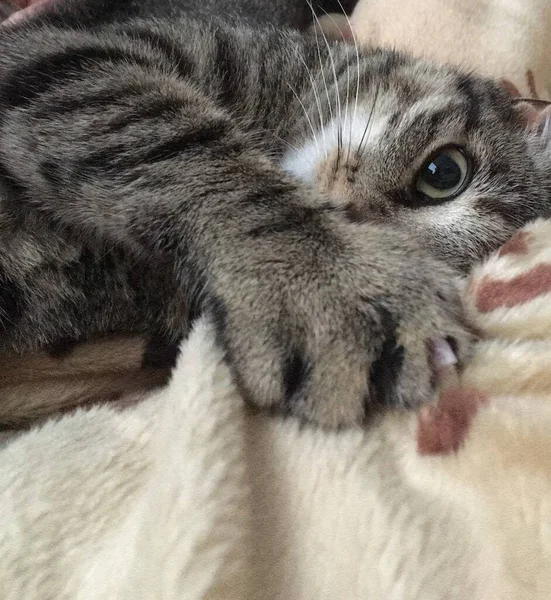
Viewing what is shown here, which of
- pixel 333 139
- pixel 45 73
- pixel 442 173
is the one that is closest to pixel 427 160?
pixel 442 173

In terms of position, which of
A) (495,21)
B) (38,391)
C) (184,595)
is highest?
(495,21)

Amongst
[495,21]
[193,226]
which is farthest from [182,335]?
[495,21]

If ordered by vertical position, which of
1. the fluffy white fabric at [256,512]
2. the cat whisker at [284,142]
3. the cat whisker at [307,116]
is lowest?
the fluffy white fabric at [256,512]

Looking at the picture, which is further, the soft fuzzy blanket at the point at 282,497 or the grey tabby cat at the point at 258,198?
the grey tabby cat at the point at 258,198

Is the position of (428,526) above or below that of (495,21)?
below

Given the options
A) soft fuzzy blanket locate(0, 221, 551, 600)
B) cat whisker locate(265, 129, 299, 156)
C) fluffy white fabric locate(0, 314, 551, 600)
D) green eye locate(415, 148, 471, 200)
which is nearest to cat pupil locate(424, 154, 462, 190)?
green eye locate(415, 148, 471, 200)

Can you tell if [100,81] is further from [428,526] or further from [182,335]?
[428,526]

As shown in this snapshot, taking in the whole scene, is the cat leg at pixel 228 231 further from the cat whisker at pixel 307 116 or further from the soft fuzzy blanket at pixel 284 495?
the cat whisker at pixel 307 116

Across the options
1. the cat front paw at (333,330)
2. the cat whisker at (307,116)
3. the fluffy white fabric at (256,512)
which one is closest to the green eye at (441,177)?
the cat whisker at (307,116)
